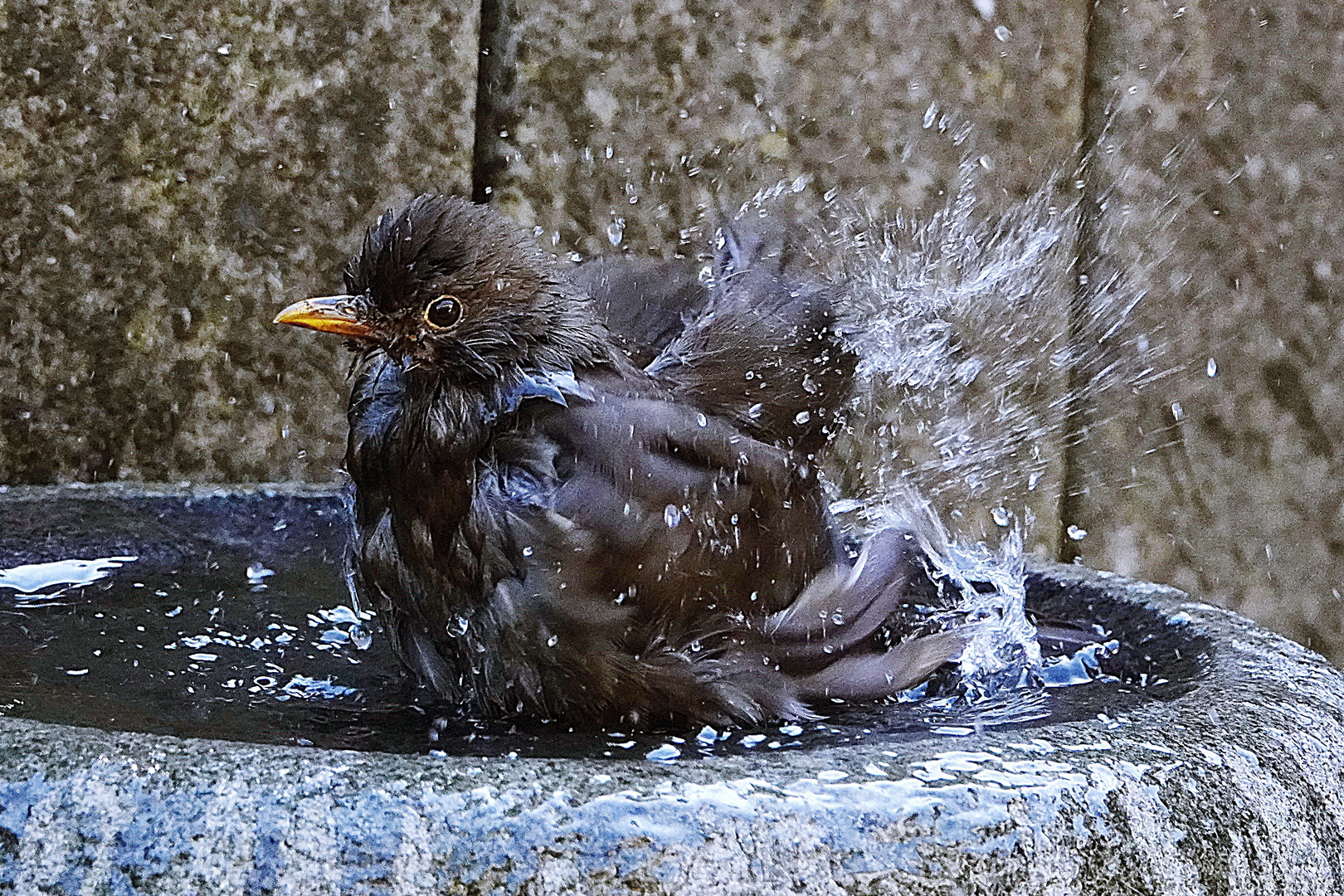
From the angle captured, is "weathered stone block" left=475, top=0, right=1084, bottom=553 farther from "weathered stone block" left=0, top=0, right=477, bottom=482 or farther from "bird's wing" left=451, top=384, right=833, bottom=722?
"bird's wing" left=451, top=384, right=833, bottom=722

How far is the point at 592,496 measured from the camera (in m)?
1.79

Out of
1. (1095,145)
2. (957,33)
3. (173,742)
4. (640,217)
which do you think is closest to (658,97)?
(640,217)

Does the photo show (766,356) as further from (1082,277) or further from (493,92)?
(1082,277)

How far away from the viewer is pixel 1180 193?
151 inches

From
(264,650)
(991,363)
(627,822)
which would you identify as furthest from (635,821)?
(991,363)

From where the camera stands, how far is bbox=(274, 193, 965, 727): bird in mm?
1788

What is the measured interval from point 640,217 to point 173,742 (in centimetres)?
249

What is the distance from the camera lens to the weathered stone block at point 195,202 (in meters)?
3.27

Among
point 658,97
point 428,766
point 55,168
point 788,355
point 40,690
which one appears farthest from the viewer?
point 658,97

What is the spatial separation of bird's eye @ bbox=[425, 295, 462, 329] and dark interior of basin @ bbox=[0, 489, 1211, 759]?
0.48 metres

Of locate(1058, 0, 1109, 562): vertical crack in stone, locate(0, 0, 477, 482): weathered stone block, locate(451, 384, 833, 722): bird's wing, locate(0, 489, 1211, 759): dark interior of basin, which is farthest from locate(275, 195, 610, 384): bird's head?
locate(1058, 0, 1109, 562): vertical crack in stone

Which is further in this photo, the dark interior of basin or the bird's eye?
the bird's eye

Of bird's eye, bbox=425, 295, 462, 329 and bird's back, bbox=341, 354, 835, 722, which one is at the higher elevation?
bird's eye, bbox=425, 295, 462, 329

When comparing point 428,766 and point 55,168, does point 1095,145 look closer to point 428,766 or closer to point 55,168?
point 55,168
